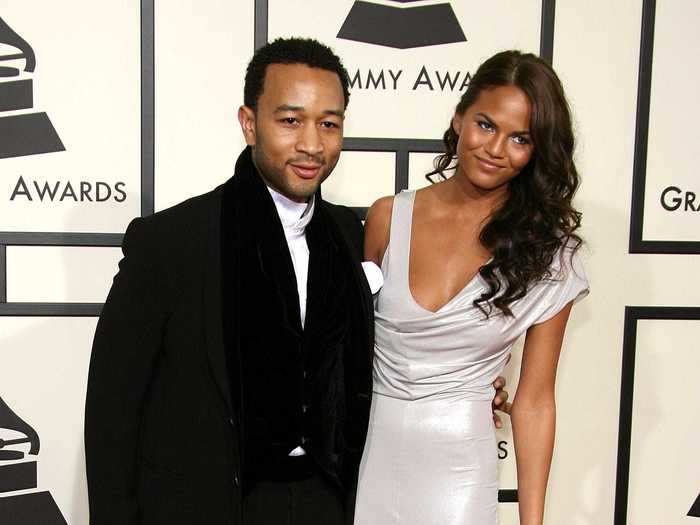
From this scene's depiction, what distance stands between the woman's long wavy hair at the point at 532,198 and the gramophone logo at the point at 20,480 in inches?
55.7

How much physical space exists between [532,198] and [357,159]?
0.72 meters

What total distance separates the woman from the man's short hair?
33 cm

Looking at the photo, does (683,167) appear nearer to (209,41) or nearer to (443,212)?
(443,212)

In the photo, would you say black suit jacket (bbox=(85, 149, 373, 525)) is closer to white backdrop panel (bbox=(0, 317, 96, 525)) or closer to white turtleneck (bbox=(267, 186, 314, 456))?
white turtleneck (bbox=(267, 186, 314, 456))

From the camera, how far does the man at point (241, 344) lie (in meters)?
1.15

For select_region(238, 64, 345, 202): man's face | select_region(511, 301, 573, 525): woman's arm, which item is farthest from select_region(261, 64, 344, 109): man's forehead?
select_region(511, 301, 573, 525): woman's arm

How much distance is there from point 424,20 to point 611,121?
0.62 metres

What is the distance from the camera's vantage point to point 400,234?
150 cm

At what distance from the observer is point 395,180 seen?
6.83 ft

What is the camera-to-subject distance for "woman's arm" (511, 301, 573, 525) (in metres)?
1.46

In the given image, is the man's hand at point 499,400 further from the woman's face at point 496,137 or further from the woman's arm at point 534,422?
the woman's face at point 496,137

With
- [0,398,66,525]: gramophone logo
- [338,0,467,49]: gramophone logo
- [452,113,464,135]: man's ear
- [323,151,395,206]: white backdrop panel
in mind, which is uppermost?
[338,0,467,49]: gramophone logo

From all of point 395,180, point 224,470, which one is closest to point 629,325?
point 395,180

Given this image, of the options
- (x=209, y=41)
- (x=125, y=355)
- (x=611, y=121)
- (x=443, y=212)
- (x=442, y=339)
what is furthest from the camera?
(x=611, y=121)
